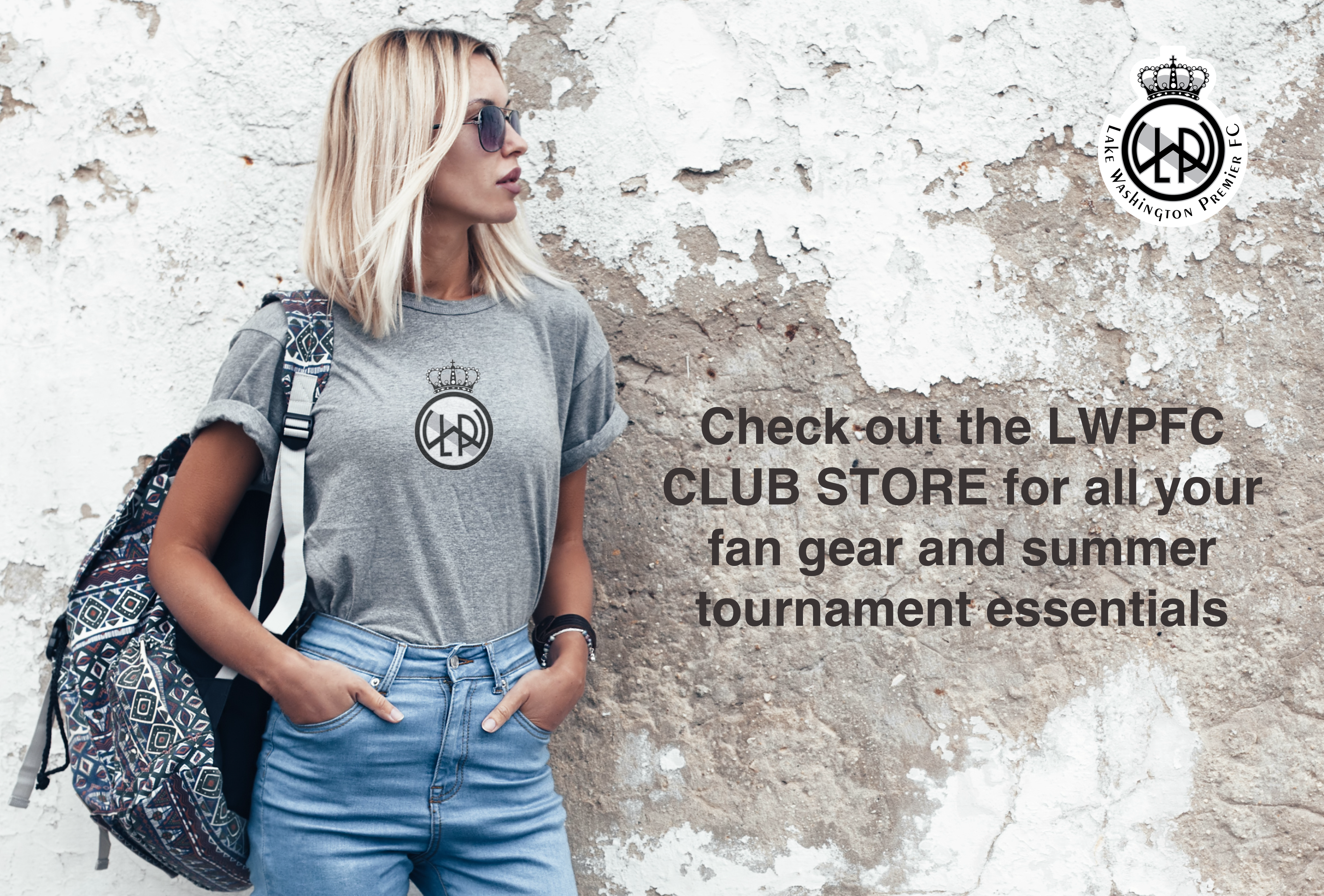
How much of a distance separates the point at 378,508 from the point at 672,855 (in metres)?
1.08

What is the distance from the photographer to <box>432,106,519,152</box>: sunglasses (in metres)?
1.61

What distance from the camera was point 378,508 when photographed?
1.53 metres

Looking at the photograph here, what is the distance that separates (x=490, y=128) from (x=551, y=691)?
91 cm

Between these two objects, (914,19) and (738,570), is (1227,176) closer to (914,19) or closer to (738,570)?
(914,19)

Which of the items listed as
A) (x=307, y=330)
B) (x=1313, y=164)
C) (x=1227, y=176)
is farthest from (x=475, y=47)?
(x=1313, y=164)

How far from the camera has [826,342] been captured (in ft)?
6.99

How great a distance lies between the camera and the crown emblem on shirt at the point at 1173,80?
2125 millimetres

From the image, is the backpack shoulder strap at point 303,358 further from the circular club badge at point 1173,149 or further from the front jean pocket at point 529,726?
the circular club badge at point 1173,149

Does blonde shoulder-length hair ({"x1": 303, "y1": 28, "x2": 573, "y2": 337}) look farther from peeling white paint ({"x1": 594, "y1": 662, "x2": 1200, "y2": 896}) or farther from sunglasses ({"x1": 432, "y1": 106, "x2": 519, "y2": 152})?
peeling white paint ({"x1": 594, "y1": 662, "x2": 1200, "y2": 896})

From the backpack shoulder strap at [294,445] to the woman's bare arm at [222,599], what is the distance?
5cm

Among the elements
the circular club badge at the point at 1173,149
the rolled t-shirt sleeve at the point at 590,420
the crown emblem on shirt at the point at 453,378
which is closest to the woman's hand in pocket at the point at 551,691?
the rolled t-shirt sleeve at the point at 590,420

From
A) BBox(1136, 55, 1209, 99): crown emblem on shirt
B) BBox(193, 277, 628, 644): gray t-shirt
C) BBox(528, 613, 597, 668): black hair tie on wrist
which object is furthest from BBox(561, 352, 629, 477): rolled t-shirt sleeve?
BBox(1136, 55, 1209, 99): crown emblem on shirt

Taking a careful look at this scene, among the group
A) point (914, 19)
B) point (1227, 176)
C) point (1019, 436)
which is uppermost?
point (914, 19)

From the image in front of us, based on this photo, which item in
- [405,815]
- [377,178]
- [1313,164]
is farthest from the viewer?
[1313,164]
